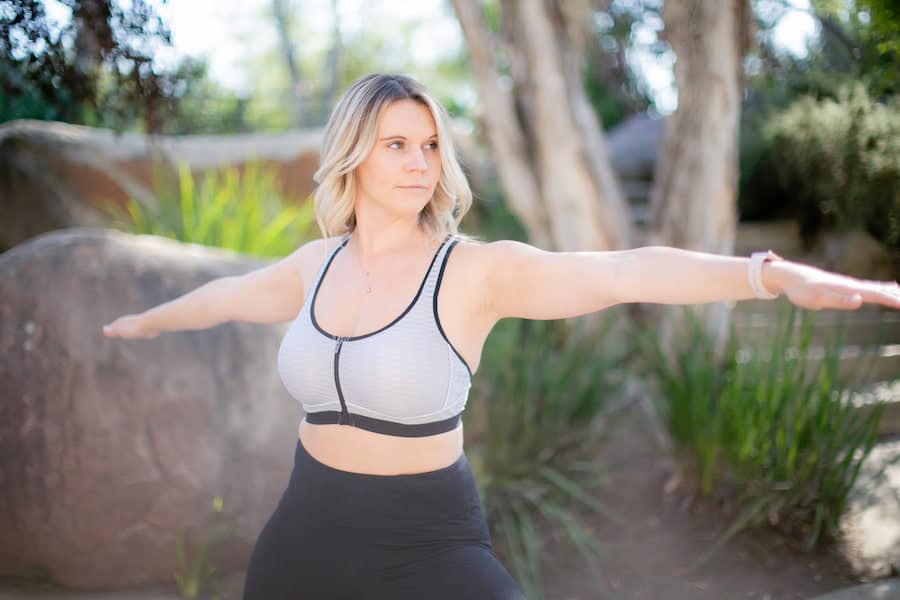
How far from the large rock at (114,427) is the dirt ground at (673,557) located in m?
1.63

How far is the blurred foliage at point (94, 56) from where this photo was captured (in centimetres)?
383

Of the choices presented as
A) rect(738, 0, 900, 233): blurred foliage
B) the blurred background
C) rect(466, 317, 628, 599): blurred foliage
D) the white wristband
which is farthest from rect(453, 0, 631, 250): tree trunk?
the white wristband

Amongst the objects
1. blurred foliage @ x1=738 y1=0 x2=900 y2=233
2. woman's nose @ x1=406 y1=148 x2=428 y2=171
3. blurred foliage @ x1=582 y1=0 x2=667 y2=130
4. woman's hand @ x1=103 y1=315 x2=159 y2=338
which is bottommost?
woman's hand @ x1=103 y1=315 x2=159 y2=338

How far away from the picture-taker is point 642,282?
6.33ft

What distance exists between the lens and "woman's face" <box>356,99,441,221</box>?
228cm

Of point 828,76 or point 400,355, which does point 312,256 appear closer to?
point 400,355

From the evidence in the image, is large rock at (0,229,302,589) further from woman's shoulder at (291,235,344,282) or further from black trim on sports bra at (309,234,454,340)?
black trim on sports bra at (309,234,454,340)

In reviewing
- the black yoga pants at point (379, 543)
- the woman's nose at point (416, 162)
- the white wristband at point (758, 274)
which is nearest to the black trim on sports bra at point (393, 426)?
the black yoga pants at point (379, 543)

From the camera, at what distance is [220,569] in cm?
382

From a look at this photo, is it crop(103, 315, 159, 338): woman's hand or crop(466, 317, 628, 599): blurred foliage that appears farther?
crop(466, 317, 628, 599): blurred foliage

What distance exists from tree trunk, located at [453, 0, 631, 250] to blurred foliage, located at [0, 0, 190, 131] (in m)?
2.02

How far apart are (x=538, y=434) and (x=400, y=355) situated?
249 cm

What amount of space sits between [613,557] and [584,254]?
8.29ft

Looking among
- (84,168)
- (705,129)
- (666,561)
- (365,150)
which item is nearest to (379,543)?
(365,150)
